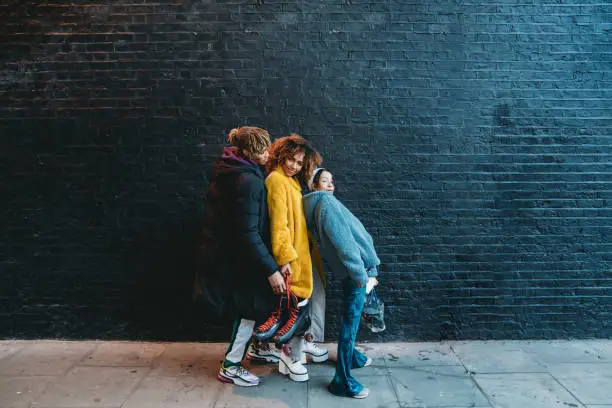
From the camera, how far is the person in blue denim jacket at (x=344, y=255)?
3.96 m

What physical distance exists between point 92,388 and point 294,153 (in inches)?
99.4

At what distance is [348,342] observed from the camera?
13.4 feet

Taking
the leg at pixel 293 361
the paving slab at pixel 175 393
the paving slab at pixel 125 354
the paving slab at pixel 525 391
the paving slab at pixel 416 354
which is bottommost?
the paving slab at pixel 125 354

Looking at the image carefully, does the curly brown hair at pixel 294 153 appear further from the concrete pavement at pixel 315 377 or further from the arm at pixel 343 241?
the concrete pavement at pixel 315 377

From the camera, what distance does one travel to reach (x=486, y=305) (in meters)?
5.21

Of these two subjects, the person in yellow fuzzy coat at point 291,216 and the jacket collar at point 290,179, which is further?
the jacket collar at point 290,179

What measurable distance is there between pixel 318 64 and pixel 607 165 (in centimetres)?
302

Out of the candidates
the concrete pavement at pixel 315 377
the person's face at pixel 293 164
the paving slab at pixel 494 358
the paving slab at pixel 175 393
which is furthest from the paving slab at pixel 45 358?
the paving slab at pixel 494 358

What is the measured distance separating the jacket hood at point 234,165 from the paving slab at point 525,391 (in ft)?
8.36

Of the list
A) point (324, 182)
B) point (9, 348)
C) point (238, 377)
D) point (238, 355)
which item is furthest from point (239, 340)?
point (9, 348)

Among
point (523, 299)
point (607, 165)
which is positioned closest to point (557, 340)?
point (523, 299)

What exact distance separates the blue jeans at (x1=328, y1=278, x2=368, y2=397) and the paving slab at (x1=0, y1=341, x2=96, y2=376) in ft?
7.93

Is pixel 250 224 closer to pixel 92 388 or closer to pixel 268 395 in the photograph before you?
pixel 268 395

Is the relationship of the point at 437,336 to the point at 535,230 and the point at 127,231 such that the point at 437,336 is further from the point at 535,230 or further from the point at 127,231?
the point at 127,231
